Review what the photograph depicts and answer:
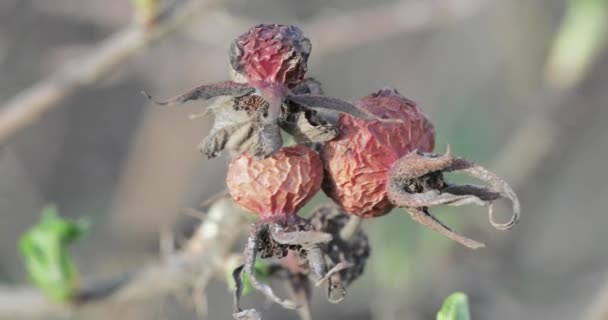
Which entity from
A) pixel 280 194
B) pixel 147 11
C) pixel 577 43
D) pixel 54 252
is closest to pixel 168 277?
pixel 54 252

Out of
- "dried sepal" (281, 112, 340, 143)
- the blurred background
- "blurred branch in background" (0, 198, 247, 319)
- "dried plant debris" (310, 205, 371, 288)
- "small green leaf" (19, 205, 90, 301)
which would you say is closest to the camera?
"dried sepal" (281, 112, 340, 143)

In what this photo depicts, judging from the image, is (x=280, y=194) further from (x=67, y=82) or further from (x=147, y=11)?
(x=67, y=82)

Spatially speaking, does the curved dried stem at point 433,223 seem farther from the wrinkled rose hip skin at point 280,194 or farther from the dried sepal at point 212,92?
the dried sepal at point 212,92

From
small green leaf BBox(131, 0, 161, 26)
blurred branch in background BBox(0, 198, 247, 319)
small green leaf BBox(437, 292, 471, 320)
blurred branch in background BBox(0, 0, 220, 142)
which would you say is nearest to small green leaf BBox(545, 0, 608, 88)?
blurred branch in background BBox(0, 0, 220, 142)

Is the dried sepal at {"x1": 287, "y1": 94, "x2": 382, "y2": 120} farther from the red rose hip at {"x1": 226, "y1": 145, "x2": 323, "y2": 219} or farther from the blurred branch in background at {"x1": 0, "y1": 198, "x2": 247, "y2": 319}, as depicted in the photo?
the blurred branch in background at {"x1": 0, "y1": 198, "x2": 247, "y2": 319}

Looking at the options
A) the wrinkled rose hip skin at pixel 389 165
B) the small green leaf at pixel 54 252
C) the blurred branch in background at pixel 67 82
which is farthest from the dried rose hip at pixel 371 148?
the blurred branch in background at pixel 67 82

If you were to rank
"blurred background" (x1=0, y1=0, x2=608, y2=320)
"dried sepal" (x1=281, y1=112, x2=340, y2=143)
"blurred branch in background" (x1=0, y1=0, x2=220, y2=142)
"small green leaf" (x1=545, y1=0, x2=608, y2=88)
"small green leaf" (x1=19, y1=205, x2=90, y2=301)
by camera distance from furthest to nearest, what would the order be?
1. "blurred background" (x1=0, y1=0, x2=608, y2=320)
2. "small green leaf" (x1=545, y1=0, x2=608, y2=88)
3. "blurred branch in background" (x1=0, y1=0, x2=220, y2=142)
4. "small green leaf" (x1=19, y1=205, x2=90, y2=301)
5. "dried sepal" (x1=281, y1=112, x2=340, y2=143)

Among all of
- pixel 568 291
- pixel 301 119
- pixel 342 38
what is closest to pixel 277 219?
pixel 301 119

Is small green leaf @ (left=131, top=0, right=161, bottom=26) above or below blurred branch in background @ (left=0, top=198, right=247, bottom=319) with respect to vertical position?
above
